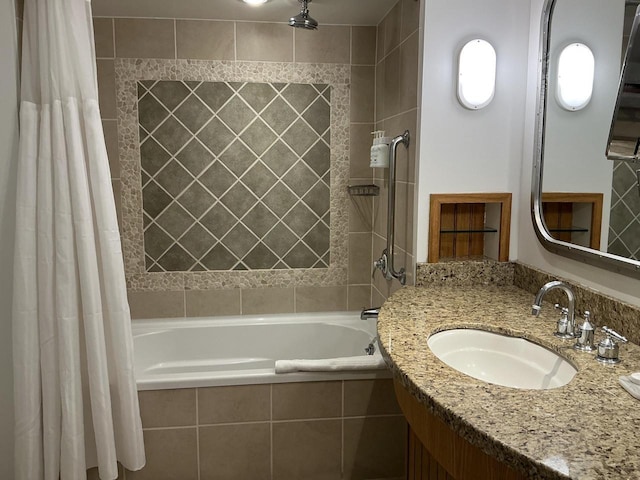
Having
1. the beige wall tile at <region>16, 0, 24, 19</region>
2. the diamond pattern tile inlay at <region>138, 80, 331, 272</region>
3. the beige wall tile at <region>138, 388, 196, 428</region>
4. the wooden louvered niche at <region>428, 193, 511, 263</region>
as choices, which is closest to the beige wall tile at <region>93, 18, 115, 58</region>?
the diamond pattern tile inlay at <region>138, 80, 331, 272</region>

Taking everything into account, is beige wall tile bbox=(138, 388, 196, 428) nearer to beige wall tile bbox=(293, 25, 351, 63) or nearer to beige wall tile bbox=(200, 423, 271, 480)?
A: beige wall tile bbox=(200, 423, 271, 480)

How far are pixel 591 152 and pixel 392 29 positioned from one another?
1332mm

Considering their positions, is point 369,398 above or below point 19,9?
below

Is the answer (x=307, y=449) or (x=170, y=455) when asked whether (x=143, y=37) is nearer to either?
(x=170, y=455)

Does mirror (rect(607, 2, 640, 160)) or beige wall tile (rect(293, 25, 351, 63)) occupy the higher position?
beige wall tile (rect(293, 25, 351, 63))

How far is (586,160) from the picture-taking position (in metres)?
1.74

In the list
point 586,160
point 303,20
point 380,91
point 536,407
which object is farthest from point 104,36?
point 536,407

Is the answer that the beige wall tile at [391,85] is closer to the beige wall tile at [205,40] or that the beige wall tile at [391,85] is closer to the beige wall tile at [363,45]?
the beige wall tile at [363,45]

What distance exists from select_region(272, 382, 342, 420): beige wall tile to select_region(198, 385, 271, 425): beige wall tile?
48mm

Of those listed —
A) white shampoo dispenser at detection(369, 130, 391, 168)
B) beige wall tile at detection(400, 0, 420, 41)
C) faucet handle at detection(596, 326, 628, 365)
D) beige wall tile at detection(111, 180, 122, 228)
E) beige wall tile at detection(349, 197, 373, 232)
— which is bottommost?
faucet handle at detection(596, 326, 628, 365)

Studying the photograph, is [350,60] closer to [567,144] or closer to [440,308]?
[567,144]

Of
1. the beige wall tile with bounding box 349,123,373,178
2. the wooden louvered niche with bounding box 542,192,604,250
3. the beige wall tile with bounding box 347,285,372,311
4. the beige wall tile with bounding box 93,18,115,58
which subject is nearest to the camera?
the wooden louvered niche with bounding box 542,192,604,250

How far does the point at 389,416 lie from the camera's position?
91.7 inches

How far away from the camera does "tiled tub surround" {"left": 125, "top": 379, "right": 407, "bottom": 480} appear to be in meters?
2.23
